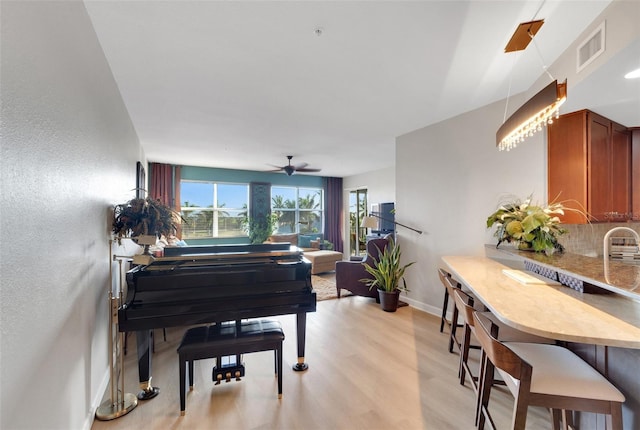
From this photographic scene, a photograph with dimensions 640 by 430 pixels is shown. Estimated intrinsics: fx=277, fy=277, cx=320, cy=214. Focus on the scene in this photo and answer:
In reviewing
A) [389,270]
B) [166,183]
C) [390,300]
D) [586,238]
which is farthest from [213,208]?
[586,238]

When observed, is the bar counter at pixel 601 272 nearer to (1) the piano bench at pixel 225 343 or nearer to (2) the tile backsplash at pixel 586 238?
(2) the tile backsplash at pixel 586 238

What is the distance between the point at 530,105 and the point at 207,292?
246 centimetres

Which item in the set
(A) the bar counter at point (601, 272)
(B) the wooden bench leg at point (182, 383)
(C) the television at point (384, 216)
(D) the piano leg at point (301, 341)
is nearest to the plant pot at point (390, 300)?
(D) the piano leg at point (301, 341)

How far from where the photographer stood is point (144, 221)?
78.5 inches

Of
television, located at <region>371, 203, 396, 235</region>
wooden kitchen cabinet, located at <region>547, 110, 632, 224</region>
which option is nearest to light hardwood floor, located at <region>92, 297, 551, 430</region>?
wooden kitchen cabinet, located at <region>547, 110, 632, 224</region>

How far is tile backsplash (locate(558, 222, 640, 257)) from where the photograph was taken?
263 centimetres

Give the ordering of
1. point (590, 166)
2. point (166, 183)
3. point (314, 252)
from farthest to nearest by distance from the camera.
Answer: point (314, 252) < point (166, 183) < point (590, 166)

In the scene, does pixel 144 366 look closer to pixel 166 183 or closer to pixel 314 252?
pixel 314 252

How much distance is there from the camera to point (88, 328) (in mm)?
1760

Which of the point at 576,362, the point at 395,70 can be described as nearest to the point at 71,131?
the point at 395,70

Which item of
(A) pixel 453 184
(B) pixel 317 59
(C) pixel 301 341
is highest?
(B) pixel 317 59

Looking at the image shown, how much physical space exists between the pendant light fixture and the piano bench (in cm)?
223

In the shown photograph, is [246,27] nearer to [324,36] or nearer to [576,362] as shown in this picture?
[324,36]

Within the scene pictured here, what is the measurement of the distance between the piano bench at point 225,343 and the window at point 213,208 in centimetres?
542
